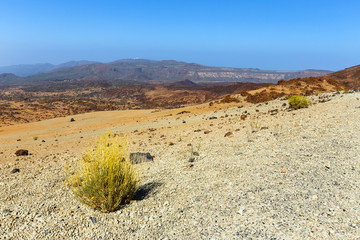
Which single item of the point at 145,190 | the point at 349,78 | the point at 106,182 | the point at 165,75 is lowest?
the point at 145,190

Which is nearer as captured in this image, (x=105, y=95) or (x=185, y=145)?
(x=185, y=145)

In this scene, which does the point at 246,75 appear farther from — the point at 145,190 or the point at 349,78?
the point at 145,190

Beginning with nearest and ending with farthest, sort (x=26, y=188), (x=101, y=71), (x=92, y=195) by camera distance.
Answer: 1. (x=92, y=195)
2. (x=26, y=188)
3. (x=101, y=71)

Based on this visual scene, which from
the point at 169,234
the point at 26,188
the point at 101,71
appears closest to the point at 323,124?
the point at 169,234

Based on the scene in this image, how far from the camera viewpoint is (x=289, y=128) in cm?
870

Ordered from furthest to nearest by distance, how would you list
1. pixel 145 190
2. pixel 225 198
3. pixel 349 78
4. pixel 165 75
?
pixel 165 75, pixel 349 78, pixel 145 190, pixel 225 198

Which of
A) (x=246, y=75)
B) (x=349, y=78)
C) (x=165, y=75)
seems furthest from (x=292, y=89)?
(x=165, y=75)

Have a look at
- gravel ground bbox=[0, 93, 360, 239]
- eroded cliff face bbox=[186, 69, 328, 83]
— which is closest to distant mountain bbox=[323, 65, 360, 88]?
gravel ground bbox=[0, 93, 360, 239]

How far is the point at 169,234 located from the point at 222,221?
788 mm

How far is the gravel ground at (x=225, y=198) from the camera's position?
3.54 metres

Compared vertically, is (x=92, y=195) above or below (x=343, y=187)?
below

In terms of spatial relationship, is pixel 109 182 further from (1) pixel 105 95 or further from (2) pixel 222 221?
(1) pixel 105 95

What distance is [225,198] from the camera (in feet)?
14.5

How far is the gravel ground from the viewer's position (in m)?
3.54
